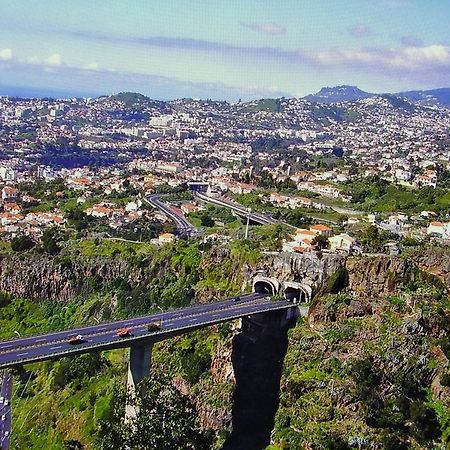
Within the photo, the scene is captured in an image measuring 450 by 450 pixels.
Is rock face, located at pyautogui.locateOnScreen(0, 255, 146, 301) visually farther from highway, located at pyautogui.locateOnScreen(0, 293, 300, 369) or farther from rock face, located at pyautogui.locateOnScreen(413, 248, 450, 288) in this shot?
rock face, located at pyautogui.locateOnScreen(413, 248, 450, 288)

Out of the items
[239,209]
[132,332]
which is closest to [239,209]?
[239,209]

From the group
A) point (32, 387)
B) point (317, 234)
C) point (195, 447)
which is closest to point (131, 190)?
point (317, 234)

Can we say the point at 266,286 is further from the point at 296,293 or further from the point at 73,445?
the point at 73,445

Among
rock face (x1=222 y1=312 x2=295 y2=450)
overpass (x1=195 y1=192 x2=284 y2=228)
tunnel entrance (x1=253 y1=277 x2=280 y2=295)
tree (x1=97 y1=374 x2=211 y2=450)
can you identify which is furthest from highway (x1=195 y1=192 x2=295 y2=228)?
tree (x1=97 y1=374 x2=211 y2=450)

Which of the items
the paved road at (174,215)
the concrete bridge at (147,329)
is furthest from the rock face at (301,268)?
the paved road at (174,215)

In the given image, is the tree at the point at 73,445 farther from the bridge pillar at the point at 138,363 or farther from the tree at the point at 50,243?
the tree at the point at 50,243

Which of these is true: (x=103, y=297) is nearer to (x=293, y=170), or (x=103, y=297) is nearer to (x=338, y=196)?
(x=338, y=196)
